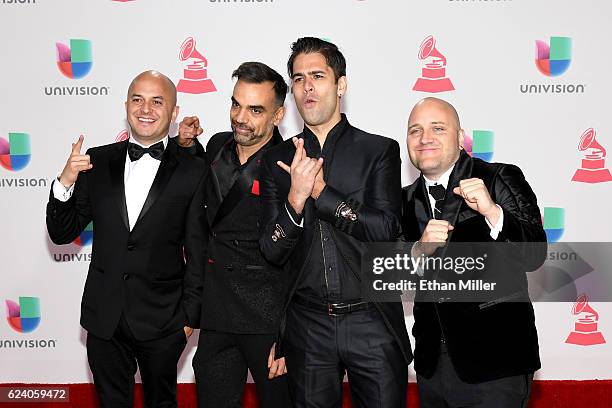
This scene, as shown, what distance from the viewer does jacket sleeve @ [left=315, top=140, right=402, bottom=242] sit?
252 cm

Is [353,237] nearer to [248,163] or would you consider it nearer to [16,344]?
[248,163]

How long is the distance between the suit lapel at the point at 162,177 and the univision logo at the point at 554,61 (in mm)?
2512

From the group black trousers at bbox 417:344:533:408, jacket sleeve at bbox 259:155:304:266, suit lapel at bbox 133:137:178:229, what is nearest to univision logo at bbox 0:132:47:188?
suit lapel at bbox 133:137:178:229

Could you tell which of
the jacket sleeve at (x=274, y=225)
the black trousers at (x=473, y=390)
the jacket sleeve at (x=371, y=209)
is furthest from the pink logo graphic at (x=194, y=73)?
the black trousers at (x=473, y=390)

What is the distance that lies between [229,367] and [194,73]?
214cm

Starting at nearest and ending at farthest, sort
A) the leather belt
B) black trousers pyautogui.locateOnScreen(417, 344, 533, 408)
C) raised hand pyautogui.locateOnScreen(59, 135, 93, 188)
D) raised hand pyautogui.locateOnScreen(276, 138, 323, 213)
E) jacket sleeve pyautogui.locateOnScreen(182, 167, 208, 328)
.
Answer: black trousers pyautogui.locateOnScreen(417, 344, 533, 408) → raised hand pyautogui.locateOnScreen(276, 138, 323, 213) → the leather belt → raised hand pyautogui.locateOnScreen(59, 135, 93, 188) → jacket sleeve pyautogui.locateOnScreen(182, 167, 208, 328)

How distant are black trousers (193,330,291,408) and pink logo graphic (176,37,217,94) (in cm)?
193

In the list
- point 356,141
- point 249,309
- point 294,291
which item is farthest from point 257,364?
point 356,141

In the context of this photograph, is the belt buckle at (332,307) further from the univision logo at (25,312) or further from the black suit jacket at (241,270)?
the univision logo at (25,312)

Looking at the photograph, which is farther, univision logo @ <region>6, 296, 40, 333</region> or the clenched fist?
univision logo @ <region>6, 296, 40, 333</region>

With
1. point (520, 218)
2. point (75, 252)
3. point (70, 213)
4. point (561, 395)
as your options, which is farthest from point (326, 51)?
point (561, 395)

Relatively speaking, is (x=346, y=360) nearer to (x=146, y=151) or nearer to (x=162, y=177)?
(x=162, y=177)

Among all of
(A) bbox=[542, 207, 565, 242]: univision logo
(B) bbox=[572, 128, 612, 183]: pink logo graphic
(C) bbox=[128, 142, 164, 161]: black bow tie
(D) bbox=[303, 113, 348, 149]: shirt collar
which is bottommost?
(A) bbox=[542, 207, 565, 242]: univision logo

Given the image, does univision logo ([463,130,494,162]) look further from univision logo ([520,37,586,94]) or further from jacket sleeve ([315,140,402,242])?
jacket sleeve ([315,140,402,242])
